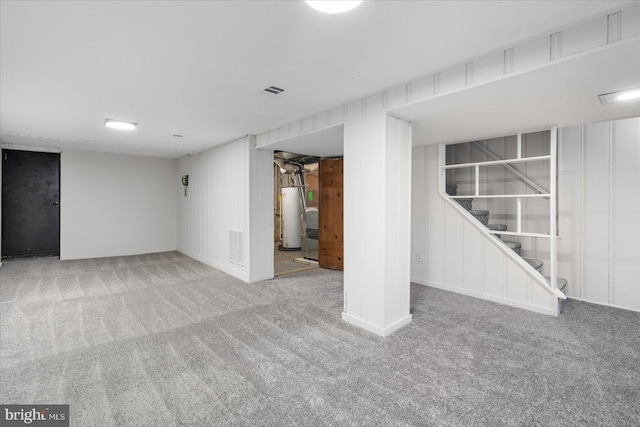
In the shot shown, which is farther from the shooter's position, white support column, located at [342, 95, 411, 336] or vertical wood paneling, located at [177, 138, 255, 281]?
vertical wood paneling, located at [177, 138, 255, 281]

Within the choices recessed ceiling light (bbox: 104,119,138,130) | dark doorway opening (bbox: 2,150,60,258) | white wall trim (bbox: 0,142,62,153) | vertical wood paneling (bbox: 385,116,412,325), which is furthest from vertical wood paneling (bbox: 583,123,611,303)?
dark doorway opening (bbox: 2,150,60,258)

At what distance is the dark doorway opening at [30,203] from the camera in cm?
594

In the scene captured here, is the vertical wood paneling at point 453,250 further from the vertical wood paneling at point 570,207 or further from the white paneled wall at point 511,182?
the vertical wood paneling at point 570,207

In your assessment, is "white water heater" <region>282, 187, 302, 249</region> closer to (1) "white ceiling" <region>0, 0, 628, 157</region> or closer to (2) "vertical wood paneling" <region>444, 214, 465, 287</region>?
(2) "vertical wood paneling" <region>444, 214, 465, 287</region>

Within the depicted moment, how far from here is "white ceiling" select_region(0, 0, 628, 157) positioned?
1.58m

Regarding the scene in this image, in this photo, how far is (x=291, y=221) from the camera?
24.4ft

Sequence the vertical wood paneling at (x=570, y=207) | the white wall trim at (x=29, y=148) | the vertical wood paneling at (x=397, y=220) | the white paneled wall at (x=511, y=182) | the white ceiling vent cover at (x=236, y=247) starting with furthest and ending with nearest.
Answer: the white wall trim at (x=29, y=148), the white ceiling vent cover at (x=236, y=247), the white paneled wall at (x=511, y=182), the vertical wood paneling at (x=570, y=207), the vertical wood paneling at (x=397, y=220)

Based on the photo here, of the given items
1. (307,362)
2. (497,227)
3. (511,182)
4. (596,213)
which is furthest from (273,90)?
(596,213)

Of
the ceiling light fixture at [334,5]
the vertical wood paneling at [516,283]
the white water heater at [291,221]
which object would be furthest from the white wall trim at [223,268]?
the ceiling light fixture at [334,5]

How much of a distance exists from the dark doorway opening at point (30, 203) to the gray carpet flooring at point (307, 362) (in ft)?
10.7

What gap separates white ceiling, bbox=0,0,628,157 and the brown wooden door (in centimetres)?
219

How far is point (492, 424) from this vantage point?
1.63 m

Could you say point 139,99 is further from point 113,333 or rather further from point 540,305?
point 540,305

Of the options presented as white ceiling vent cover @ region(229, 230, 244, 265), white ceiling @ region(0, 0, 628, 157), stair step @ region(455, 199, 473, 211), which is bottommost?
white ceiling vent cover @ region(229, 230, 244, 265)
